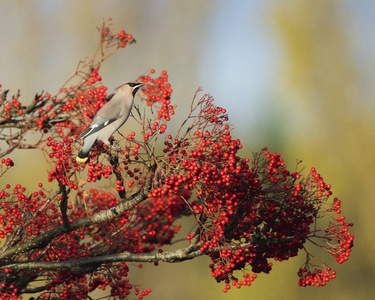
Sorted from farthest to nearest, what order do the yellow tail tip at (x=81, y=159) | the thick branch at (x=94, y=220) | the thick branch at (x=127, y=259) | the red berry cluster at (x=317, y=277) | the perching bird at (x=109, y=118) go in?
the red berry cluster at (x=317, y=277)
the thick branch at (x=127, y=259)
the perching bird at (x=109, y=118)
the thick branch at (x=94, y=220)
the yellow tail tip at (x=81, y=159)

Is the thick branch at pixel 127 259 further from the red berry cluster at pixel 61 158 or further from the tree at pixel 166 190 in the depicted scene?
the red berry cluster at pixel 61 158

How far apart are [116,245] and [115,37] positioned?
2675 mm

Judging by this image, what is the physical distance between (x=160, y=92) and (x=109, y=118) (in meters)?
0.64

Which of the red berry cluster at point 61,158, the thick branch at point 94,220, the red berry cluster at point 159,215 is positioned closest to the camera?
the red berry cluster at point 61,158

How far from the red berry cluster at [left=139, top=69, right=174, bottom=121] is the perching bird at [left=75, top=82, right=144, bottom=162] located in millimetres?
167

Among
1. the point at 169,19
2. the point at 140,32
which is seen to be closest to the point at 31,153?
the point at 140,32

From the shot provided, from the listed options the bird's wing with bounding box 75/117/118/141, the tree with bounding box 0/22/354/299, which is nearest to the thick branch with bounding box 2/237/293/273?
the tree with bounding box 0/22/354/299

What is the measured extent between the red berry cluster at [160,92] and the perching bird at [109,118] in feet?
0.55

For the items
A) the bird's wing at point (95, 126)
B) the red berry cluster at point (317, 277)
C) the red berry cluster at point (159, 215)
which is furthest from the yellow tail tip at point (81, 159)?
the red berry cluster at point (159, 215)

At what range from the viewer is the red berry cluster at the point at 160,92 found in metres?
5.67

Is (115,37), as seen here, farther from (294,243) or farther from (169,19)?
(169,19)

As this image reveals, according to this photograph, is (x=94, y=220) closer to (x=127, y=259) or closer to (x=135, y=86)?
(x=127, y=259)

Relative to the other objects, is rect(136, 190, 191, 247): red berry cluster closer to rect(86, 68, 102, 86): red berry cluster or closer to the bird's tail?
rect(86, 68, 102, 86): red berry cluster

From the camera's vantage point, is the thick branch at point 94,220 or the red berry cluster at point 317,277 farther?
the red berry cluster at point 317,277
